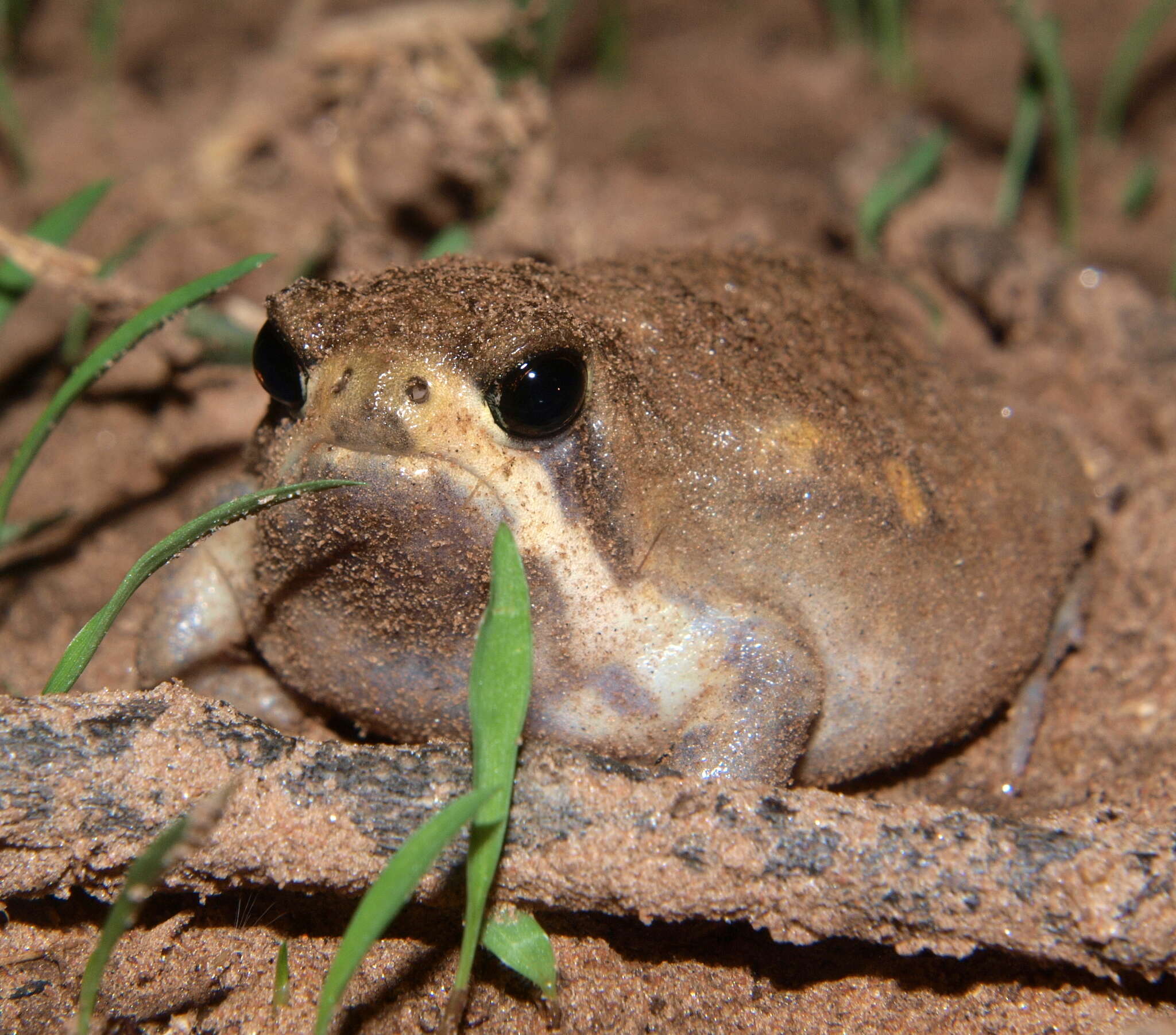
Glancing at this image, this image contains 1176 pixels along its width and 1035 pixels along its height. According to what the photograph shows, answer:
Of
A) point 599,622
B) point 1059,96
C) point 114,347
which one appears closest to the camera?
point 599,622

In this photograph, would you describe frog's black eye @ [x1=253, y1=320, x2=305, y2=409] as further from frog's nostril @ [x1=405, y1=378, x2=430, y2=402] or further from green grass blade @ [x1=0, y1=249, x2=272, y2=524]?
green grass blade @ [x1=0, y1=249, x2=272, y2=524]

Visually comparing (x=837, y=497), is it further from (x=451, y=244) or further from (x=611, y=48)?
(x=611, y=48)

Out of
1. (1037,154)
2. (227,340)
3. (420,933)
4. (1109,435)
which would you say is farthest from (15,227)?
(1037,154)

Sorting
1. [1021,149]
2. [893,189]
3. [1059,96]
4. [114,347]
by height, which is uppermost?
[1059,96]

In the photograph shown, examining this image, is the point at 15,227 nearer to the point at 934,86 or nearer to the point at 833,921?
the point at 833,921

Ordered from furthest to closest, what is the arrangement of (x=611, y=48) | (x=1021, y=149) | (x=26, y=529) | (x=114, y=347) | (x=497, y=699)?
(x=611, y=48) → (x=1021, y=149) → (x=26, y=529) → (x=114, y=347) → (x=497, y=699)

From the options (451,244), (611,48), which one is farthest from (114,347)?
(611,48)

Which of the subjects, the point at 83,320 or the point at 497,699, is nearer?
the point at 497,699
